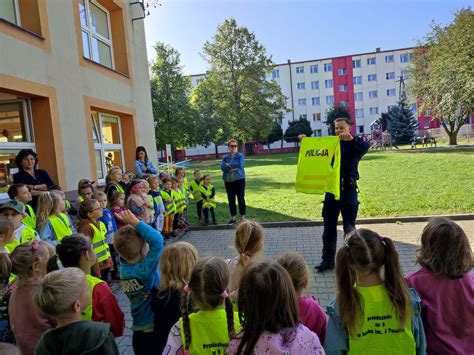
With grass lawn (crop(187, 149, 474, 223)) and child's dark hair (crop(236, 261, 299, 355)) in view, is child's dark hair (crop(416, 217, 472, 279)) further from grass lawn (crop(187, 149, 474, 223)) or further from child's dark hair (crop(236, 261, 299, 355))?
grass lawn (crop(187, 149, 474, 223))

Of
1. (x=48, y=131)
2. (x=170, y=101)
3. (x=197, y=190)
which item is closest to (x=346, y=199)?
(x=197, y=190)

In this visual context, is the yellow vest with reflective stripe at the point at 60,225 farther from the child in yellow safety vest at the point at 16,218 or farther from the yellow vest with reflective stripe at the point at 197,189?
the yellow vest with reflective stripe at the point at 197,189

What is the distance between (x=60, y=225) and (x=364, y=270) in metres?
3.52

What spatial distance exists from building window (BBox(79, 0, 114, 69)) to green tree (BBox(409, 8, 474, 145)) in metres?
22.9

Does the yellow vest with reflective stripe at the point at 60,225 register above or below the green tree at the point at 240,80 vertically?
below

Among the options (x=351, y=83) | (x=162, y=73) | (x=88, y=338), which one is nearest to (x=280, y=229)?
(x=88, y=338)

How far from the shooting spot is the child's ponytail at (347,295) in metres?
1.93

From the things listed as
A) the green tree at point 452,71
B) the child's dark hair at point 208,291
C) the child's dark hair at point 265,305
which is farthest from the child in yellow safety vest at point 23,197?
the green tree at point 452,71

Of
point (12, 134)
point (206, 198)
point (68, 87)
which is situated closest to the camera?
point (12, 134)

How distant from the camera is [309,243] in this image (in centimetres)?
682

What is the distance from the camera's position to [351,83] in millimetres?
61250

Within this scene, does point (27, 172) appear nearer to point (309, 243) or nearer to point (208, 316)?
point (208, 316)

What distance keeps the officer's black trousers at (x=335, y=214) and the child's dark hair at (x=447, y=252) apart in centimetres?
268

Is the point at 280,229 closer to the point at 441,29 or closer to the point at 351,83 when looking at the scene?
the point at 441,29
